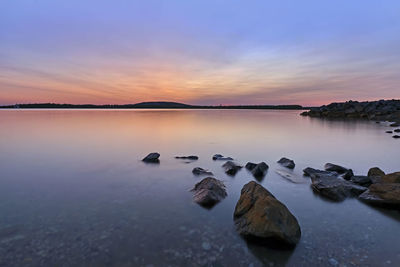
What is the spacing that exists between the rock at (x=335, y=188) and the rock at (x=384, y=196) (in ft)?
0.86

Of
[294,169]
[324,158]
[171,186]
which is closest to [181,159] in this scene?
[171,186]

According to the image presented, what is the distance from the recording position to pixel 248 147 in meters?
12.5

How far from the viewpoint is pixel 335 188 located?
5562mm

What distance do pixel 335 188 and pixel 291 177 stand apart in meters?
1.67

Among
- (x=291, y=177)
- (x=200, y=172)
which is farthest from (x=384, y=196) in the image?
(x=200, y=172)

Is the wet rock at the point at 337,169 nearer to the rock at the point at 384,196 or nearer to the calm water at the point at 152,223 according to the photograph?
the calm water at the point at 152,223

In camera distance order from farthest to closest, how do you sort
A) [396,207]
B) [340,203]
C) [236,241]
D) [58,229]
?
[340,203], [396,207], [58,229], [236,241]

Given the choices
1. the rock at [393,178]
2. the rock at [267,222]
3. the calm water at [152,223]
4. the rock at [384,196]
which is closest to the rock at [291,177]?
the calm water at [152,223]

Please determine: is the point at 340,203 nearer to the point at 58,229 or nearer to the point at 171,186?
the point at 171,186

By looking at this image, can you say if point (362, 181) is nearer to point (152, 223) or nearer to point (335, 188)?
point (335, 188)

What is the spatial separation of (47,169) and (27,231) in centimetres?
457

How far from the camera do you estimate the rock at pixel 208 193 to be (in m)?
5.11

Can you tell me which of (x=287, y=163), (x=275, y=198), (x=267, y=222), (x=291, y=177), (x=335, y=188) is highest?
(x=275, y=198)

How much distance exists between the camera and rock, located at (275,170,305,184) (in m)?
6.79
